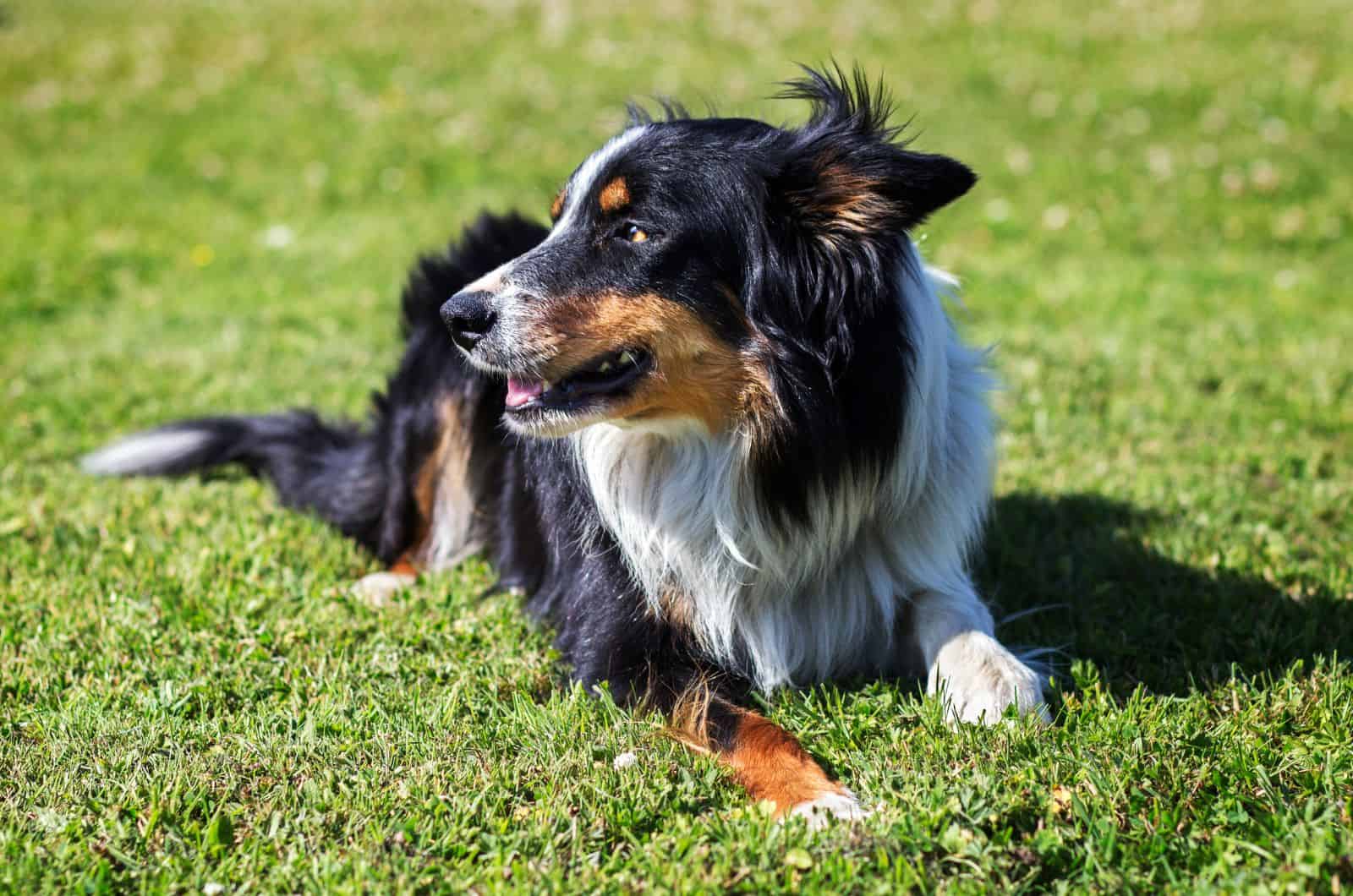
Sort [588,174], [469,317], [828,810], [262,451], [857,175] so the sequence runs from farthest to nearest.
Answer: [262,451] < [588,174] < [469,317] < [857,175] < [828,810]

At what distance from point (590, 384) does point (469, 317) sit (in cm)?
38

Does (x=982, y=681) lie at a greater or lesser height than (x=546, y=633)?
greater

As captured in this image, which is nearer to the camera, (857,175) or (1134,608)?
(857,175)

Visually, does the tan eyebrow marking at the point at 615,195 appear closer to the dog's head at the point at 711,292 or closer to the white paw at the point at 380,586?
the dog's head at the point at 711,292

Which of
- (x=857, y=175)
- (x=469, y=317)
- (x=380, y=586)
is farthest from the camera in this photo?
(x=380, y=586)

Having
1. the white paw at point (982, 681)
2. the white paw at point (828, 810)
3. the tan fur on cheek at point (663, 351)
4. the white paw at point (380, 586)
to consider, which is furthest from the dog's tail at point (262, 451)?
the white paw at point (828, 810)

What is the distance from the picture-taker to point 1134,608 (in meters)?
3.94

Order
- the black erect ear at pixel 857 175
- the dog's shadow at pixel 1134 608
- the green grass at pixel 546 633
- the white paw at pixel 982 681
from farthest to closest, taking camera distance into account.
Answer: the dog's shadow at pixel 1134 608
the white paw at pixel 982 681
the black erect ear at pixel 857 175
the green grass at pixel 546 633

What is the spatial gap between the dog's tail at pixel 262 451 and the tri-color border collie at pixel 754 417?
5.73ft

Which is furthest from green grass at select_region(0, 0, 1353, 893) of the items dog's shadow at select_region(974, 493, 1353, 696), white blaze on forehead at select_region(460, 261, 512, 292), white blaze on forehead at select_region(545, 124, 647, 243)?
white blaze on forehead at select_region(460, 261, 512, 292)

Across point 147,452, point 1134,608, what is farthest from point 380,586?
point 1134,608

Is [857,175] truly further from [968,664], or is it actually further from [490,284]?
[968,664]

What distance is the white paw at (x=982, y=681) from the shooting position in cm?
304

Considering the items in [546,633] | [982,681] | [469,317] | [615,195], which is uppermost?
[615,195]
